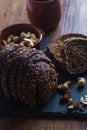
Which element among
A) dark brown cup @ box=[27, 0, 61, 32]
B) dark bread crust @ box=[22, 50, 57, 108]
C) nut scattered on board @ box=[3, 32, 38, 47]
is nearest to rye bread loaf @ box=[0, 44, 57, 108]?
dark bread crust @ box=[22, 50, 57, 108]

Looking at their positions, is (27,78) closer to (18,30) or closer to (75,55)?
(75,55)

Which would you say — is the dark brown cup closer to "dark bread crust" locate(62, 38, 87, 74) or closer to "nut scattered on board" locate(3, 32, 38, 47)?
"nut scattered on board" locate(3, 32, 38, 47)

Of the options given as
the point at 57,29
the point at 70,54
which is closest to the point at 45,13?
the point at 57,29

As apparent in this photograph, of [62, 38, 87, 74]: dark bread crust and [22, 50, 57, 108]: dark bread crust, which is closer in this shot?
[22, 50, 57, 108]: dark bread crust

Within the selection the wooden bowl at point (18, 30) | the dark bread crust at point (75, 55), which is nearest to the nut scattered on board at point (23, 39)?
the wooden bowl at point (18, 30)

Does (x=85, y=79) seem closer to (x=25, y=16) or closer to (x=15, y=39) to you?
(x=15, y=39)

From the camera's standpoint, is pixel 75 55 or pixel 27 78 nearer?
pixel 27 78
